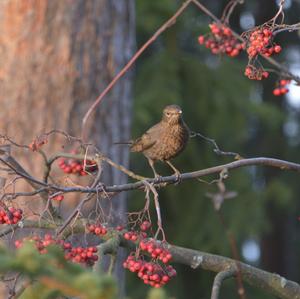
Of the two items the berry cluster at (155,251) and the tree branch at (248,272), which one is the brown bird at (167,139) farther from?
the berry cluster at (155,251)

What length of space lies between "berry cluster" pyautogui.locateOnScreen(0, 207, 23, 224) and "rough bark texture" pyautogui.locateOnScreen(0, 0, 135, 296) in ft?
6.17

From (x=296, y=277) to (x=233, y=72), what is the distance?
4.85 metres

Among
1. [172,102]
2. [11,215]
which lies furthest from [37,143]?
[172,102]

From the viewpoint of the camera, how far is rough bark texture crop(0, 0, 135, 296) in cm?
456

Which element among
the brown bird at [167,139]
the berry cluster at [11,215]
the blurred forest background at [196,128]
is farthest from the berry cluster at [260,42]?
the blurred forest background at [196,128]

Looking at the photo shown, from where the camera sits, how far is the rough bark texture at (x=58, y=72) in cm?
456

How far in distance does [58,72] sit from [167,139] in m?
0.76

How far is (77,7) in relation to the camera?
15.5 feet

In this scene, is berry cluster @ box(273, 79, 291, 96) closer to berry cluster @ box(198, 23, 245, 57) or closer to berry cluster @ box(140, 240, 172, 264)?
berry cluster @ box(198, 23, 245, 57)

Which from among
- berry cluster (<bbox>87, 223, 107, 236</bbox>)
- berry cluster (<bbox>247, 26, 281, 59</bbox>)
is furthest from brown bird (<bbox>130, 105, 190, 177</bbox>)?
berry cluster (<bbox>87, 223, 107, 236</bbox>)

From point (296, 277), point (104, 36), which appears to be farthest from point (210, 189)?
point (296, 277)

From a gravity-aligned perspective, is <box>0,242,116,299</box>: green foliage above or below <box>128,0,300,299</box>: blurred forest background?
below

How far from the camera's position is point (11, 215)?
2607mm

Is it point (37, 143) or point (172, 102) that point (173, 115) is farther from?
point (172, 102)
